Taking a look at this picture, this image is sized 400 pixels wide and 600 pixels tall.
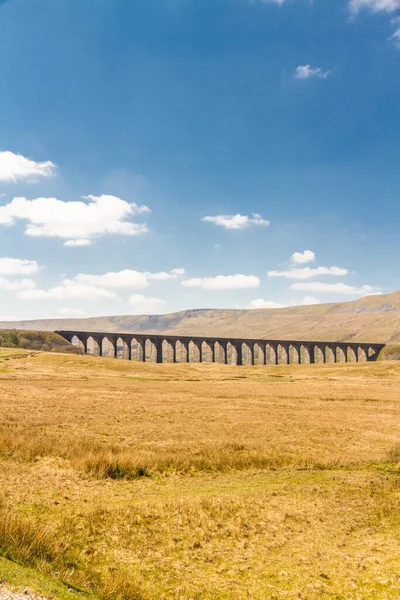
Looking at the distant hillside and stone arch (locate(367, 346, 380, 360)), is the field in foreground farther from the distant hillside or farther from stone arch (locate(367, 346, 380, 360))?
stone arch (locate(367, 346, 380, 360))

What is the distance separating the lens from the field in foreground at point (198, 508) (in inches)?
309

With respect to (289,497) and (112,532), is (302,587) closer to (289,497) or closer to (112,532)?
(112,532)

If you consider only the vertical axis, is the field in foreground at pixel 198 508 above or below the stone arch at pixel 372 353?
above

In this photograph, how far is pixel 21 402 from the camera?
31.0 m

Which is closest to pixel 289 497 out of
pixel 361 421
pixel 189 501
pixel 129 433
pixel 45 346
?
pixel 189 501

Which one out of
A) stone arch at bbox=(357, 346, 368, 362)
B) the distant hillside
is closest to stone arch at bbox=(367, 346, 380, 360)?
stone arch at bbox=(357, 346, 368, 362)

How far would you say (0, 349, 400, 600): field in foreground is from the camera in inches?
309

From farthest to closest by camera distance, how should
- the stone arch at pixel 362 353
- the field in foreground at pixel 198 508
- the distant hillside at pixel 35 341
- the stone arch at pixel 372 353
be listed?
1. the stone arch at pixel 362 353
2. the stone arch at pixel 372 353
3. the distant hillside at pixel 35 341
4. the field in foreground at pixel 198 508

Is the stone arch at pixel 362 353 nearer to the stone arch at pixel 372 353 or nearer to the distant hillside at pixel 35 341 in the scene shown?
the stone arch at pixel 372 353

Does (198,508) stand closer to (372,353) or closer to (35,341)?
(35,341)

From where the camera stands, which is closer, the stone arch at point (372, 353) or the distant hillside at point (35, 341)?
the distant hillside at point (35, 341)

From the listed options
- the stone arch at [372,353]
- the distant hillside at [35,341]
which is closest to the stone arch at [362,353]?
the stone arch at [372,353]

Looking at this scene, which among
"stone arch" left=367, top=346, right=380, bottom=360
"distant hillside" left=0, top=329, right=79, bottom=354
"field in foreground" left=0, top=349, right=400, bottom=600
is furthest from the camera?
"stone arch" left=367, top=346, right=380, bottom=360

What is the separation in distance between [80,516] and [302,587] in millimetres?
5487
